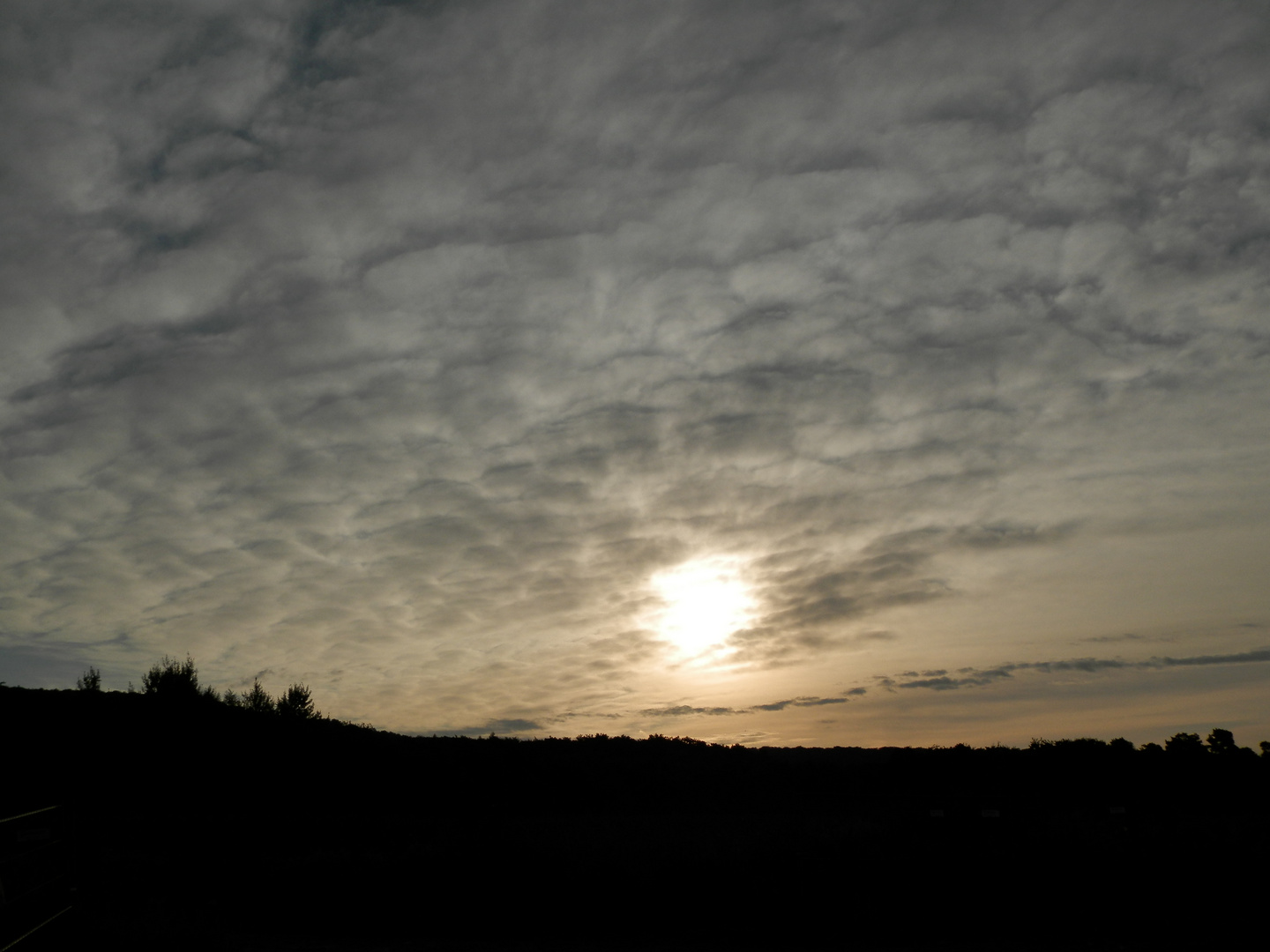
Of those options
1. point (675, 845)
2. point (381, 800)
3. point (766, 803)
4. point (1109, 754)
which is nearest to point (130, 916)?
point (675, 845)

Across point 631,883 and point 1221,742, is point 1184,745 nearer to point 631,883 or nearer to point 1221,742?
point 1221,742

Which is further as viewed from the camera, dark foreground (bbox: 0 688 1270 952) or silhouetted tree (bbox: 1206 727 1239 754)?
silhouetted tree (bbox: 1206 727 1239 754)

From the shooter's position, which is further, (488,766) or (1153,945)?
(488,766)

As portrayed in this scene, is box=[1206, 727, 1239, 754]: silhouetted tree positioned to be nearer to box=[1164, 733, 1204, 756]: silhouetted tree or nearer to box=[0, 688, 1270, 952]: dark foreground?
box=[1164, 733, 1204, 756]: silhouetted tree

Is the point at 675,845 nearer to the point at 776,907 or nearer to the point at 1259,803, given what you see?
the point at 776,907

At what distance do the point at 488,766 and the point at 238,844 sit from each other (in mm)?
35924

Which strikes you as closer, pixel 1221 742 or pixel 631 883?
pixel 631 883

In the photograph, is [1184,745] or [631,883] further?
[1184,745]

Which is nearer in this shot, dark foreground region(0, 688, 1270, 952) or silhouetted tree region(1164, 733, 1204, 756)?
dark foreground region(0, 688, 1270, 952)

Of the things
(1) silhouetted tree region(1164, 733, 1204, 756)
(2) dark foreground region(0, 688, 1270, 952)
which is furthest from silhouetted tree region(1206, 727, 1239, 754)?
(2) dark foreground region(0, 688, 1270, 952)

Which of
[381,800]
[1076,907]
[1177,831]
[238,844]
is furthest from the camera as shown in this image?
[381,800]

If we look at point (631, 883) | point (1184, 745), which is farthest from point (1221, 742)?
point (631, 883)

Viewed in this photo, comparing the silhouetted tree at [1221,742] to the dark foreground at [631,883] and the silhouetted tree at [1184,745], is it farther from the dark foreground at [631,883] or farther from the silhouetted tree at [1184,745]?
the dark foreground at [631,883]

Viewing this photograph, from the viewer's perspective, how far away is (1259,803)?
4628 cm
